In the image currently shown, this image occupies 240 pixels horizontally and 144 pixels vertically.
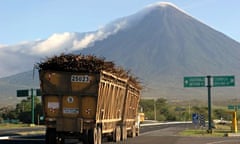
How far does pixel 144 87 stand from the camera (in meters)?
43.2

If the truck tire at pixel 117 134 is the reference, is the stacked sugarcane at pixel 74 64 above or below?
above

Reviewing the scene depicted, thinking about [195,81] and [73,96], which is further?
[195,81]

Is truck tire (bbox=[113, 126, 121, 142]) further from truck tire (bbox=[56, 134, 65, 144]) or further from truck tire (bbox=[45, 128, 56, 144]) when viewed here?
truck tire (bbox=[45, 128, 56, 144])

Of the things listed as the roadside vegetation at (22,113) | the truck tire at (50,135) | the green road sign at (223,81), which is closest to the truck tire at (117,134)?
the truck tire at (50,135)

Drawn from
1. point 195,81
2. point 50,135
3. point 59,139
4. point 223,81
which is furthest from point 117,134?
point 223,81

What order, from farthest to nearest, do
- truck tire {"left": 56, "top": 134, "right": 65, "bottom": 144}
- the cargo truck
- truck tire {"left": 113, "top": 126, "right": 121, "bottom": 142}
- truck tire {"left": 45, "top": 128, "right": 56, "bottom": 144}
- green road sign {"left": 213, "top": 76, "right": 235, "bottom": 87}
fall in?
green road sign {"left": 213, "top": 76, "right": 235, "bottom": 87} → truck tire {"left": 113, "top": 126, "right": 121, "bottom": 142} → truck tire {"left": 56, "top": 134, "right": 65, "bottom": 144} → truck tire {"left": 45, "top": 128, "right": 56, "bottom": 144} → the cargo truck

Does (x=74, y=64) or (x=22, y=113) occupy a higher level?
(x=74, y=64)

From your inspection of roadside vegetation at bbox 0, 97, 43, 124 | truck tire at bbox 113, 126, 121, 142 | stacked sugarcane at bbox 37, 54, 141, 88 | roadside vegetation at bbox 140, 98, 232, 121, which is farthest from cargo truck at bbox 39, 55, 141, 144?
roadside vegetation at bbox 140, 98, 232, 121

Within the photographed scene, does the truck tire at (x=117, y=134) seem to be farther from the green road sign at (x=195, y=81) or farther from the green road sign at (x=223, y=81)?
the green road sign at (x=223, y=81)

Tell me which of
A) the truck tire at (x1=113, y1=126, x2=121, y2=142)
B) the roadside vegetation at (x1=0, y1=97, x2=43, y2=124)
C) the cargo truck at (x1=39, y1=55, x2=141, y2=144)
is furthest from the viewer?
the roadside vegetation at (x1=0, y1=97, x2=43, y2=124)

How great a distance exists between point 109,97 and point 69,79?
3077mm

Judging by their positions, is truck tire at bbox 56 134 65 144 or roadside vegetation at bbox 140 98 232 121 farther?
roadside vegetation at bbox 140 98 232 121

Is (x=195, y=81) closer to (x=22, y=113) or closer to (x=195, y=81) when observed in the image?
(x=195, y=81)

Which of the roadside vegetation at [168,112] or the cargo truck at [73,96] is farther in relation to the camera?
the roadside vegetation at [168,112]
